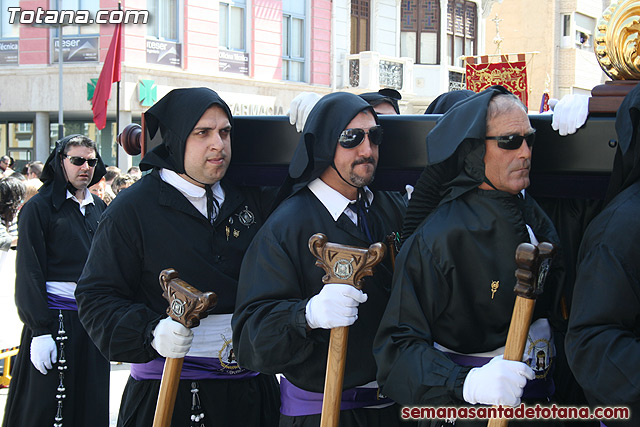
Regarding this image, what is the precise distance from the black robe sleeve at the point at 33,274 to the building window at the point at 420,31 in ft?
60.4

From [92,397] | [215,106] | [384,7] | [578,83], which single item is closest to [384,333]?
[215,106]

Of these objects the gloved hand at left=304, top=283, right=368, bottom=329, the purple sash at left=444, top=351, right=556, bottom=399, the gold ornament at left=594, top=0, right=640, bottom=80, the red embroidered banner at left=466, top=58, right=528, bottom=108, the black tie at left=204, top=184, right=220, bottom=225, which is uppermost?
the red embroidered banner at left=466, top=58, right=528, bottom=108

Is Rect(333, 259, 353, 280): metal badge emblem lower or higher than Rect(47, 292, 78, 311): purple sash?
higher

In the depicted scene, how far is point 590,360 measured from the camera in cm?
216

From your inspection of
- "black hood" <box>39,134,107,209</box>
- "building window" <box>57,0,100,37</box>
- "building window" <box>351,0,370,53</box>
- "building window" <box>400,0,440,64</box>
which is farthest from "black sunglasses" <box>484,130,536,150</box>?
"building window" <box>400,0,440,64</box>

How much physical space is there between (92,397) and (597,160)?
11.7 feet

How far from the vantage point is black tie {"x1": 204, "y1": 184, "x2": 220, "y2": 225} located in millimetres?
3436

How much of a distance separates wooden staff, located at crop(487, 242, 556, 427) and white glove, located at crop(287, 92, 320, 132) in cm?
143

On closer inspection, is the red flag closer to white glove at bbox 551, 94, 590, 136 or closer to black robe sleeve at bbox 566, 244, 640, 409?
white glove at bbox 551, 94, 590, 136

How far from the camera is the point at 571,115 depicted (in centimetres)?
284

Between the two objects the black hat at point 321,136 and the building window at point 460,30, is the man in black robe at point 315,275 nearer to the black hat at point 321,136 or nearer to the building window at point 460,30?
the black hat at point 321,136

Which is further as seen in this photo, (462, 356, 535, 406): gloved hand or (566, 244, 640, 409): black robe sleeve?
(462, 356, 535, 406): gloved hand

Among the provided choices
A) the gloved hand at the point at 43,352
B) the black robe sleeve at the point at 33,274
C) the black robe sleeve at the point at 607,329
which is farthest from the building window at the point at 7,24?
the black robe sleeve at the point at 607,329

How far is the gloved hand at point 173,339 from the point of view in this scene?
2959 millimetres
